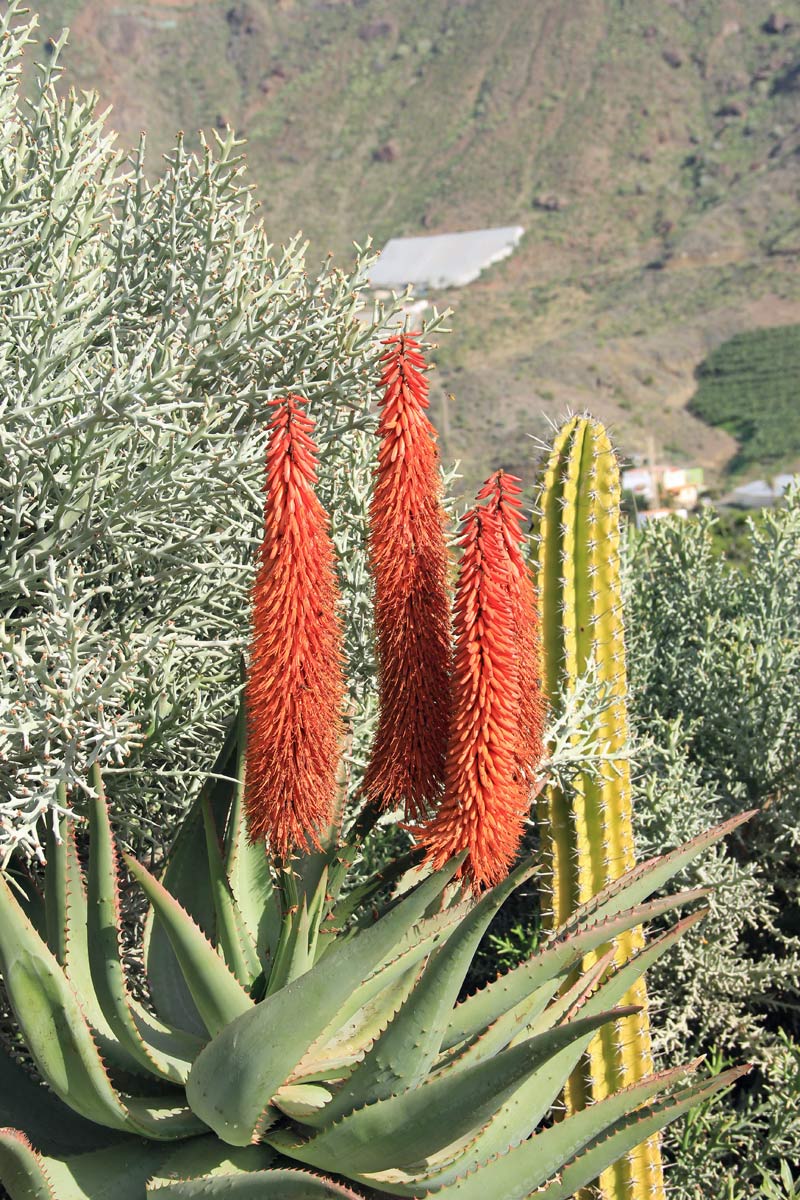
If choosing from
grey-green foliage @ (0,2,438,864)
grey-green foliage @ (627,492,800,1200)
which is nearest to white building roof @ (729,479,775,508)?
grey-green foliage @ (627,492,800,1200)

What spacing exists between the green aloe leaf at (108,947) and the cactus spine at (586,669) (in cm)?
138

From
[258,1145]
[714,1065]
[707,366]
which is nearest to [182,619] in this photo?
[258,1145]

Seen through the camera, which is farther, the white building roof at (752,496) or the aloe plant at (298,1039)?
the white building roof at (752,496)

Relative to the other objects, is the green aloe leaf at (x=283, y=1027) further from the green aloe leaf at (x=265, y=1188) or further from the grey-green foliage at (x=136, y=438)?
the grey-green foliage at (x=136, y=438)

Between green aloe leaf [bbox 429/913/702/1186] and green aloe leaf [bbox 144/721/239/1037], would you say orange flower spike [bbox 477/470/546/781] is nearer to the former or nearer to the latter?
green aloe leaf [bbox 429/913/702/1186]

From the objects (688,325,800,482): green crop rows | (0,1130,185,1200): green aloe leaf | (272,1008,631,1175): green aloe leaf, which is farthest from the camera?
(688,325,800,482): green crop rows

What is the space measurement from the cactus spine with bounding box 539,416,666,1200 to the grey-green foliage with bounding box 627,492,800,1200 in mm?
216

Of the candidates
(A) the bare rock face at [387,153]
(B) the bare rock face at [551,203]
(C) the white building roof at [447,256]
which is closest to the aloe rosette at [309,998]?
(C) the white building roof at [447,256]

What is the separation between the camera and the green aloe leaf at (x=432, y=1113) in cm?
181

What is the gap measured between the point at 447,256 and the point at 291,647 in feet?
155

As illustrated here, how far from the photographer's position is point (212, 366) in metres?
2.98

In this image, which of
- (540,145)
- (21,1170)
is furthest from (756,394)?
(21,1170)

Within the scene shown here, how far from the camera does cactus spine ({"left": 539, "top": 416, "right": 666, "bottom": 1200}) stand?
Result: 310 cm

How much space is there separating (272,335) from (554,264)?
154 ft
